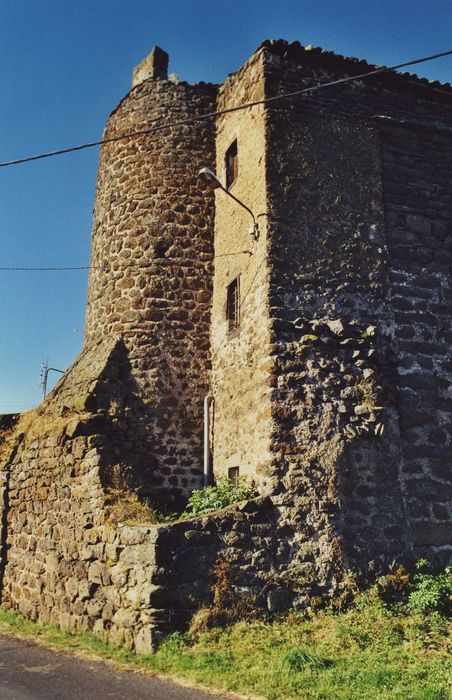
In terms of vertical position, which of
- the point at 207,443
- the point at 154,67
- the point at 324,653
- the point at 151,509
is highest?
the point at 154,67

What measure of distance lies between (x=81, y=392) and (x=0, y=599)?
3.87 metres

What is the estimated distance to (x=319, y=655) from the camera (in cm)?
639

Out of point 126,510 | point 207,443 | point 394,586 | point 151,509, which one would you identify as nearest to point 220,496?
point 151,509

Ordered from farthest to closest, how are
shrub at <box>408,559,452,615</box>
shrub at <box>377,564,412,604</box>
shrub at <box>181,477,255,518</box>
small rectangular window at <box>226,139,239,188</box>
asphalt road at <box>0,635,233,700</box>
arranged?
small rectangular window at <box>226,139,239,188</box> → shrub at <box>181,477,255,518</box> → shrub at <box>377,564,412,604</box> → shrub at <box>408,559,452,615</box> → asphalt road at <box>0,635,233,700</box>

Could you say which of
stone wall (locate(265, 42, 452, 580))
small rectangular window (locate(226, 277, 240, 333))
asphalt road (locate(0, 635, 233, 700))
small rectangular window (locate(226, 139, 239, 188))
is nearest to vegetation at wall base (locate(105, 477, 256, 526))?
stone wall (locate(265, 42, 452, 580))

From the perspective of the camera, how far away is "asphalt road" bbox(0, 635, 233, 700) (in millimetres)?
5648

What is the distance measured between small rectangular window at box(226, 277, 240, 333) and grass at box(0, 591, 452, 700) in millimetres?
4535

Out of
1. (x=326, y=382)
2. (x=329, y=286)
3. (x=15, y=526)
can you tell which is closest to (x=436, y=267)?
(x=329, y=286)

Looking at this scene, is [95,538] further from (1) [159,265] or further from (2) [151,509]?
(1) [159,265]

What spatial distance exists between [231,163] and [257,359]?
418 cm

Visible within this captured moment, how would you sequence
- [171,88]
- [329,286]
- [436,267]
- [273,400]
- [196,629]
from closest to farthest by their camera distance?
[196,629], [273,400], [329,286], [436,267], [171,88]

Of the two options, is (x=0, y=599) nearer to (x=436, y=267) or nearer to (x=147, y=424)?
(x=147, y=424)

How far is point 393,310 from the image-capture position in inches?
371

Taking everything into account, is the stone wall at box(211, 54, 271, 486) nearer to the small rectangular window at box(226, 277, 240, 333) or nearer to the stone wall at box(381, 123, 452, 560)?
the small rectangular window at box(226, 277, 240, 333)
